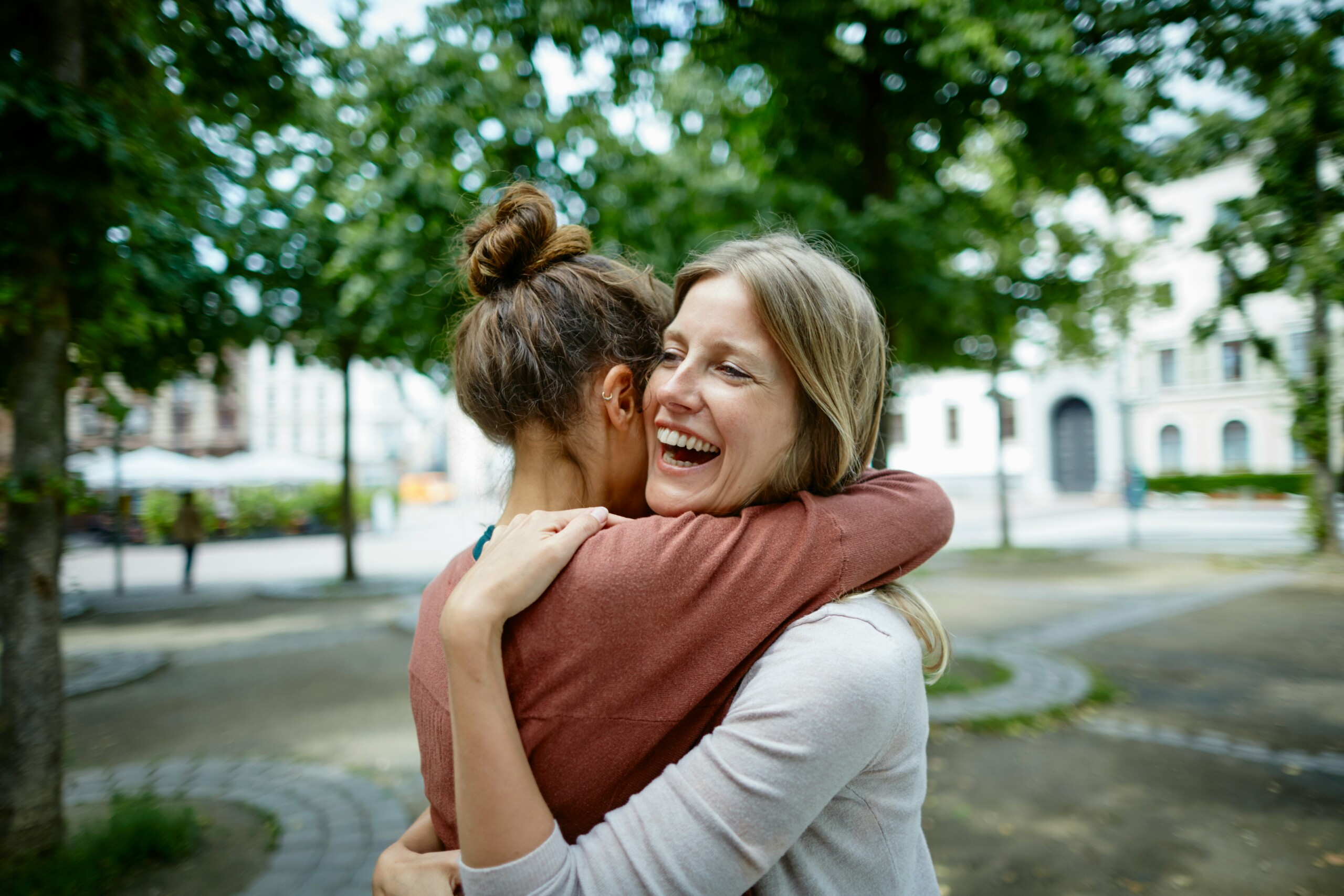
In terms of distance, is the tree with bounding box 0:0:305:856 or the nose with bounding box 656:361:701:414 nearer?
the nose with bounding box 656:361:701:414

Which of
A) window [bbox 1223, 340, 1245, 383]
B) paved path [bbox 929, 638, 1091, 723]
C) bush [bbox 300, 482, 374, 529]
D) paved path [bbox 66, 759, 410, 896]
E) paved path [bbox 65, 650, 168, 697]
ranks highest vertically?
window [bbox 1223, 340, 1245, 383]

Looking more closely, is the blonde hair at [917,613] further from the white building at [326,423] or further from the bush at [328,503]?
the white building at [326,423]

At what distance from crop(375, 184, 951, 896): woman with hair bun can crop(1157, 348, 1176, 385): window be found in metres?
41.3

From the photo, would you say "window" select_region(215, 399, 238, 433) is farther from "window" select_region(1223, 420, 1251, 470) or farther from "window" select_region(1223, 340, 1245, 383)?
"window" select_region(1223, 420, 1251, 470)

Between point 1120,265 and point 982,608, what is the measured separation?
784cm

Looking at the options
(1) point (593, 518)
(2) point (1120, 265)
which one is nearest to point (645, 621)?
(1) point (593, 518)

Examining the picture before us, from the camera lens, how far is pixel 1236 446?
35250mm

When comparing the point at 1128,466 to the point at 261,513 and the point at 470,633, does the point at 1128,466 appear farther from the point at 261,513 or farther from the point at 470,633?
the point at 261,513

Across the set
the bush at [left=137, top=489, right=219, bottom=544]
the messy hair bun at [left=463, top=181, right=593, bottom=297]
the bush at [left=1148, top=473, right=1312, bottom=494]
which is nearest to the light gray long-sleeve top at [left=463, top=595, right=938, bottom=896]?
the messy hair bun at [left=463, top=181, right=593, bottom=297]

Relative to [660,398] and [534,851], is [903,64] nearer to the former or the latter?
[660,398]

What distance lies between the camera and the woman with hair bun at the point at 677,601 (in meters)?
1.02

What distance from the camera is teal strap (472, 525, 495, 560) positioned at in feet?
4.52

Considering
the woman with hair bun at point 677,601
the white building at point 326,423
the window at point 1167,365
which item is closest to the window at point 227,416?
the white building at point 326,423

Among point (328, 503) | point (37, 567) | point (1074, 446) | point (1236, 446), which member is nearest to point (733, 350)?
point (37, 567)
